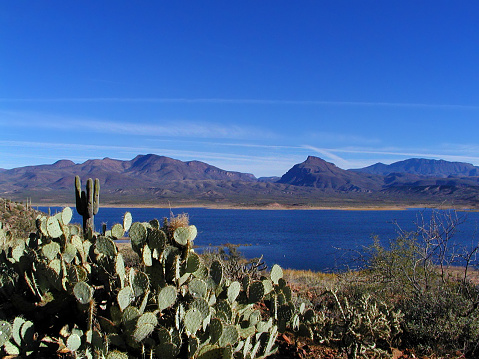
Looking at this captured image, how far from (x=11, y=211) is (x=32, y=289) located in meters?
21.0

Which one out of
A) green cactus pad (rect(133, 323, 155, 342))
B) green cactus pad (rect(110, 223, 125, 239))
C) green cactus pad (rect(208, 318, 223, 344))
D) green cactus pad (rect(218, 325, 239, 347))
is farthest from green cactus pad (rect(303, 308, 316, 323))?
green cactus pad (rect(110, 223, 125, 239))

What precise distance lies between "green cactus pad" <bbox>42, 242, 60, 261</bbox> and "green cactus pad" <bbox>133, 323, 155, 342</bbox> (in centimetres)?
151

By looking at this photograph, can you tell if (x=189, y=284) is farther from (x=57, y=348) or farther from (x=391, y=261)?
(x=391, y=261)

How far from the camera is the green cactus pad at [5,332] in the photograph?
12.2 feet

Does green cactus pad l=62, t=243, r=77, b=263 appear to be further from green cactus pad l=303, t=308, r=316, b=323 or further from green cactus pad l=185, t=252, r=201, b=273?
green cactus pad l=303, t=308, r=316, b=323

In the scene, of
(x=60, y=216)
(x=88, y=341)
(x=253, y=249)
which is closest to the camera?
(x=88, y=341)

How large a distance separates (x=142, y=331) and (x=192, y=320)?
44 centimetres

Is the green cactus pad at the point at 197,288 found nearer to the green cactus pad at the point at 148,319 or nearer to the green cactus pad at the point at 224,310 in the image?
the green cactus pad at the point at 224,310

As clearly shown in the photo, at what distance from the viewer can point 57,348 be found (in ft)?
13.3

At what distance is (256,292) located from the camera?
4.84 m

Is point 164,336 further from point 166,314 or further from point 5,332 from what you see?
point 5,332

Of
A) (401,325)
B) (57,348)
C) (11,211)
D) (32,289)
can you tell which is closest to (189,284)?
(57,348)

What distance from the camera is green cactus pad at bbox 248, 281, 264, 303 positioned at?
4816 millimetres

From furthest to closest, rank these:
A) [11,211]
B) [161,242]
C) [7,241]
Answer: [11,211] → [7,241] → [161,242]
